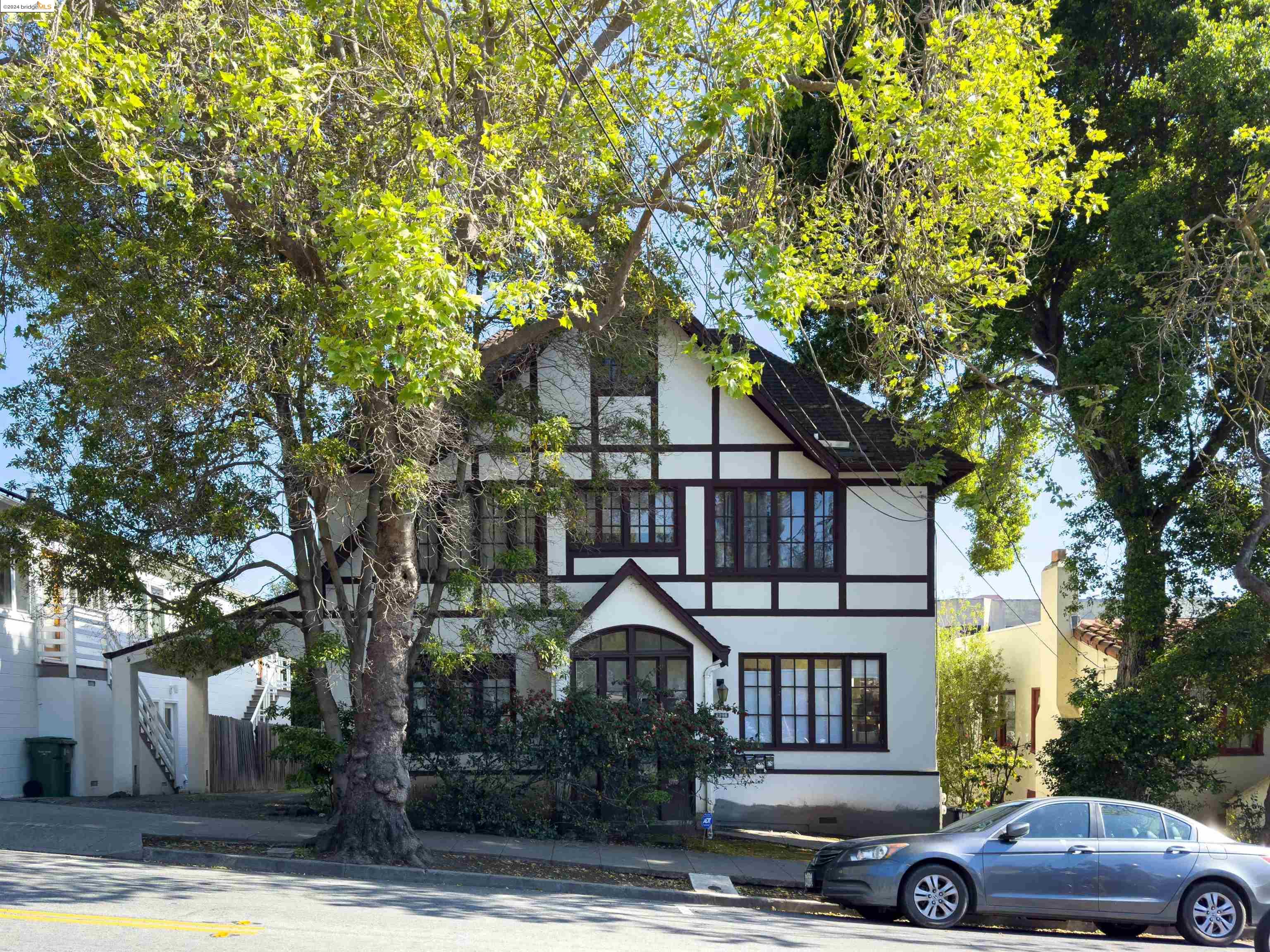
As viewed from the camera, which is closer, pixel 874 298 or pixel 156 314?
pixel 156 314

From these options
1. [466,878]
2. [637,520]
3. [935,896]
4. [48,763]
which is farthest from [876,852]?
[48,763]

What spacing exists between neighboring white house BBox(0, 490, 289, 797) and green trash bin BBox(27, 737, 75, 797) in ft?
0.41

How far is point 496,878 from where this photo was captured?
44.3ft

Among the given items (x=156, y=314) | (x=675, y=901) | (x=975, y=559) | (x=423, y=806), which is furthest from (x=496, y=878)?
(x=975, y=559)

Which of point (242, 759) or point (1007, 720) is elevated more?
point (1007, 720)

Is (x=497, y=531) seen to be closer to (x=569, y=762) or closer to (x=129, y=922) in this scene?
(x=569, y=762)

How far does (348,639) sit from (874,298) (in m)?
8.65

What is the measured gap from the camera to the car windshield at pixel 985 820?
12578 millimetres

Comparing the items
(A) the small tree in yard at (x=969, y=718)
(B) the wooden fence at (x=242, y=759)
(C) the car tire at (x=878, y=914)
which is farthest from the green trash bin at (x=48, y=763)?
(A) the small tree in yard at (x=969, y=718)

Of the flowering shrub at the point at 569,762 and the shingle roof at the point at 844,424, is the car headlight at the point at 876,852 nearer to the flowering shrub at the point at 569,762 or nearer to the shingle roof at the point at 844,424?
the flowering shrub at the point at 569,762

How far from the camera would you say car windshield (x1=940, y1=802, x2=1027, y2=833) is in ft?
41.3

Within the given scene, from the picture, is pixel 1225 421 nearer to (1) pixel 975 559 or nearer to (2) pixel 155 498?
(1) pixel 975 559

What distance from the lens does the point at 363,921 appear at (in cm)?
966

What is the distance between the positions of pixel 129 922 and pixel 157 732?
18.2m
